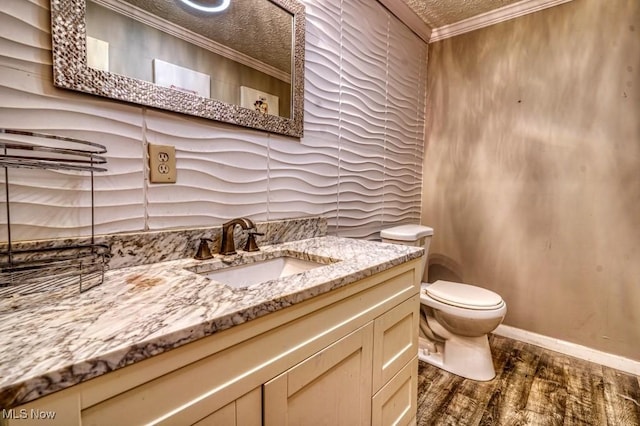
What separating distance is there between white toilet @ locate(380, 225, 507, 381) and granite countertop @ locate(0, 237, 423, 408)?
99 cm

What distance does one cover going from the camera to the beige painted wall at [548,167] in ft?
5.67

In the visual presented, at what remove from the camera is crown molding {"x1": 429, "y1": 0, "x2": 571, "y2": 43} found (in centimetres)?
192

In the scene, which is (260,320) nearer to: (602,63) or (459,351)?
(459,351)

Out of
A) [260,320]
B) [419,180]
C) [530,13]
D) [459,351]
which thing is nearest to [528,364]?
[459,351]

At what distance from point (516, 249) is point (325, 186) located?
1.47 meters

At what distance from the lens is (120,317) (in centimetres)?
52

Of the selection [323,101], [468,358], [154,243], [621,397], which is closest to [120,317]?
[154,243]

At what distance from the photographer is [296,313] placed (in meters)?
0.70

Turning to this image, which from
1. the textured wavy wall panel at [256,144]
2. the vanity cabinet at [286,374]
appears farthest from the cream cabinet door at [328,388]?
the textured wavy wall panel at [256,144]

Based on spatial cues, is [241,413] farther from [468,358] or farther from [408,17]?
[408,17]

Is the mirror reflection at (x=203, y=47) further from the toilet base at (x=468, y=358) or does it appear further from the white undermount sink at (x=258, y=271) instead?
the toilet base at (x=468, y=358)

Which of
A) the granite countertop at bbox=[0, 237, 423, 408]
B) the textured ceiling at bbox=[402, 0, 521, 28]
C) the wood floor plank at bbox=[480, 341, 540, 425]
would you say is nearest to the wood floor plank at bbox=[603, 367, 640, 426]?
the wood floor plank at bbox=[480, 341, 540, 425]

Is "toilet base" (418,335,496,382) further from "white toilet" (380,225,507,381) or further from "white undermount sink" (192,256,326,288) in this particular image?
"white undermount sink" (192,256,326,288)

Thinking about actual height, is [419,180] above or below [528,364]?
above
